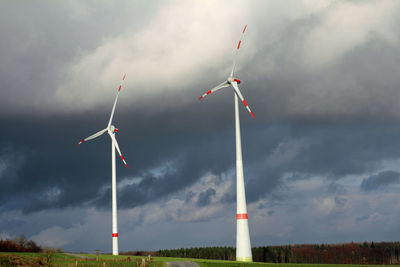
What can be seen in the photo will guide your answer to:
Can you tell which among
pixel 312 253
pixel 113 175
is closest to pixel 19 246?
pixel 113 175

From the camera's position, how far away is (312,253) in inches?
6506

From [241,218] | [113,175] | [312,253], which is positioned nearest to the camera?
[241,218]

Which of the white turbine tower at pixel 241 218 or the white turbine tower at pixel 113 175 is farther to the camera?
the white turbine tower at pixel 113 175

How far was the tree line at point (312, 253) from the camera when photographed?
6122 inches

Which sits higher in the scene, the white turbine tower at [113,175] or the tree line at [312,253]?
the white turbine tower at [113,175]

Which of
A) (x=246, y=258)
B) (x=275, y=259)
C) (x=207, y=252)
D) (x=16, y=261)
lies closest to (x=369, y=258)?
(x=275, y=259)

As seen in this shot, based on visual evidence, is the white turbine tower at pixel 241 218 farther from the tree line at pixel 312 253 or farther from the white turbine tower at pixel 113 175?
the tree line at pixel 312 253

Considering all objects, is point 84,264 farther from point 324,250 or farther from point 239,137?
point 324,250

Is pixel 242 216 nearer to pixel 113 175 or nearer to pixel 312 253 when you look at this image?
pixel 113 175

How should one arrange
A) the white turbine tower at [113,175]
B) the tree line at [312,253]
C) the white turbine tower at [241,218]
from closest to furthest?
the white turbine tower at [241,218]
the white turbine tower at [113,175]
the tree line at [312,253]

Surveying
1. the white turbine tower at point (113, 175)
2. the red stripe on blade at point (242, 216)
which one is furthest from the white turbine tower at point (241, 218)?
the white turbine tower at point (113, 175)

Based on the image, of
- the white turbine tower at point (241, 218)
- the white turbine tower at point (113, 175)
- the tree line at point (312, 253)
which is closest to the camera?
the white turbine tower at point (241, 218)

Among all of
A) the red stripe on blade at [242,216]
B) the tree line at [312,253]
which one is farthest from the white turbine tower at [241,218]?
the tree line at [312,253]

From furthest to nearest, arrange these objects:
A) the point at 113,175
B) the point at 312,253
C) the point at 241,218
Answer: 1. the point at 312,253
2. the point at 113,175
3. the point at 241,218
